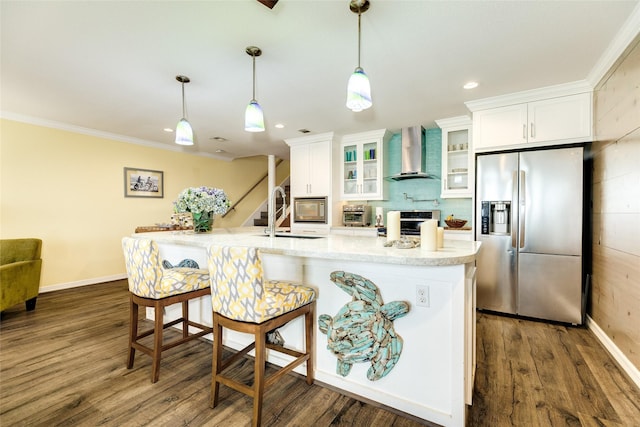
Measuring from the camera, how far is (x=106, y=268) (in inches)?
191

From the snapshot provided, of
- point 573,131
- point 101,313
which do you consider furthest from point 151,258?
point 573,131

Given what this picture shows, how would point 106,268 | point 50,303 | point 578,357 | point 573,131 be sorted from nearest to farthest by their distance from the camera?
point 578,357 < point 573,131 < point 50,303 < point 106,268

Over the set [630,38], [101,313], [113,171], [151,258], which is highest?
[630,38]

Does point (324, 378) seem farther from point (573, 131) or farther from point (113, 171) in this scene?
point (113, 171)

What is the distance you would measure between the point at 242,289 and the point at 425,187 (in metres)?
3.79

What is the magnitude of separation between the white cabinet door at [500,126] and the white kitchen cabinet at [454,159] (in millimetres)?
582

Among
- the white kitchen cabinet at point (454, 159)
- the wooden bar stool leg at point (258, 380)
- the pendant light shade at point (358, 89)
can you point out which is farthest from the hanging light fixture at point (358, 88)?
the white kitchen cabinet at point (454, 159)

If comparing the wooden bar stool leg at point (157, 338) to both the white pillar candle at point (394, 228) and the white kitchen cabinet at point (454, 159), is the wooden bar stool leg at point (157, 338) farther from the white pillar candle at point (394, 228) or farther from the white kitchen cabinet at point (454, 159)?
the white kitchen cabinet at point (454, 159)

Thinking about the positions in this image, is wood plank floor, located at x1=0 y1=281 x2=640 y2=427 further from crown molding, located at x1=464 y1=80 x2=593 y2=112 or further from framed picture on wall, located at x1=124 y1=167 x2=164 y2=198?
framed picture on wall, located at x1=124 y1=167 x2=164 y2=198

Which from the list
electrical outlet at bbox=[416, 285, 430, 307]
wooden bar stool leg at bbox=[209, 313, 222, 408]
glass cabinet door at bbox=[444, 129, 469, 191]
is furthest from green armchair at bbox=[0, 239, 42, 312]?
glass cabinet door at bbox=[444, 129, 469, 191]

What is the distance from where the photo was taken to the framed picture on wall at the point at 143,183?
16.7ft

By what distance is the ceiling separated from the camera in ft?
6.25

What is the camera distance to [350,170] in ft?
16.4

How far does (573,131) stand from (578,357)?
2.15 metres
